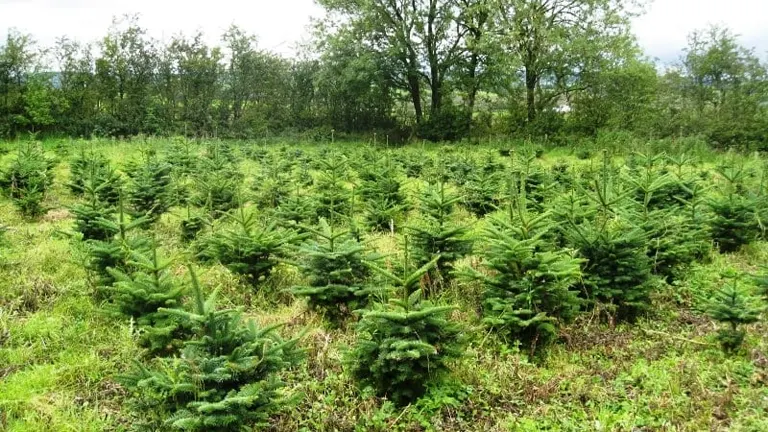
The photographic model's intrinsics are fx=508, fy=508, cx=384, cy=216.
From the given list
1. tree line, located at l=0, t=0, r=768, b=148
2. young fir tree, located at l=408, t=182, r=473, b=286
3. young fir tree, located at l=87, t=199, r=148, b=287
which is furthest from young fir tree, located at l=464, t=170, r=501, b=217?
tree line, located at l=0, t=0, r=768, b=148

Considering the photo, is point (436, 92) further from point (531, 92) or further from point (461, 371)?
point (461, 371)

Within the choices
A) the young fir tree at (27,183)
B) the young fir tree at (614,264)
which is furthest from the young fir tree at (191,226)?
the young fir tree at (614,264)

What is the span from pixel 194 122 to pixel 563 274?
2541 cm

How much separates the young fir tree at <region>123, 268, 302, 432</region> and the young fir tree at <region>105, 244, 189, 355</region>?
59 cm

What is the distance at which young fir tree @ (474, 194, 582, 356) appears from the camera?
4.39 metres

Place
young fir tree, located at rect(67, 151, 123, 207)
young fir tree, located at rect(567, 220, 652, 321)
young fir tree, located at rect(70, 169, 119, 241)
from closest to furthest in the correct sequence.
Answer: young fir tree, located at rect(567, 220, 652, 321), young fir tree, located at rect(70, 169, 119, 241), young fir tree, located at rect(67, 151, 123, 207)

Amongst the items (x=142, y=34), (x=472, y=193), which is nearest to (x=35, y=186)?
(x=472, y=193)

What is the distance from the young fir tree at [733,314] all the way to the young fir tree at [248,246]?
158 inches

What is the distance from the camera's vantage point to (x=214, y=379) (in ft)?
9.82

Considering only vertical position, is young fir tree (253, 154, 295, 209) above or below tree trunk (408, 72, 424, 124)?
below

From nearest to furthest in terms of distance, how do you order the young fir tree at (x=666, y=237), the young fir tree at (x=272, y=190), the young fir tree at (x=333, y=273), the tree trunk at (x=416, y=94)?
the young fir tree at (x=333, y=273)
the young fir tree at (x=666, y=237)
the young fir tree at (x=272, y=190)
the tree trunk at (x=416, y=94)

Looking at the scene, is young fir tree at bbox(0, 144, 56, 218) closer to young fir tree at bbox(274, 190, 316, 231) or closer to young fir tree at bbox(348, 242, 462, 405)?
young fir tree at bbox(274, 190, 316, 231)

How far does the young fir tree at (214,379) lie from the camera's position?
2.93 m

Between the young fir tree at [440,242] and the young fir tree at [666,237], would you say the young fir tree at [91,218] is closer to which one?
the young fir tree at [440,242]
